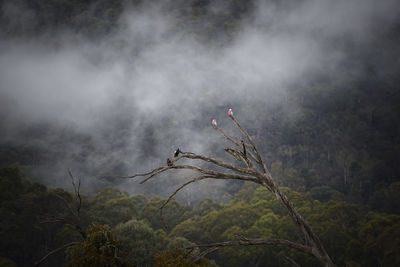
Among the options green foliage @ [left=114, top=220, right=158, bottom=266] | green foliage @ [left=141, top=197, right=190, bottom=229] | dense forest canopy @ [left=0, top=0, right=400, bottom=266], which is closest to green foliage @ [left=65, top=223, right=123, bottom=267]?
dense forest canopy @ [left=0, top=0, right=400, bottom=266]

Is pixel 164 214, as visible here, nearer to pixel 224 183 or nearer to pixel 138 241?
pixel 138 241

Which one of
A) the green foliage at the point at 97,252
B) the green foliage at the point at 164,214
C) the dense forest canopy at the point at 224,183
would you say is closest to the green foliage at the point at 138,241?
the dense forest canopy at the point at 224,183

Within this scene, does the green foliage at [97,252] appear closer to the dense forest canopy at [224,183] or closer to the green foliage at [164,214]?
the dense forest canopy at [224,183]

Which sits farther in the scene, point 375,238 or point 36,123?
point 36,123

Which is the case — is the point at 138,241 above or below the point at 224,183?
below

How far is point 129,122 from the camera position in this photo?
19112 centimetres

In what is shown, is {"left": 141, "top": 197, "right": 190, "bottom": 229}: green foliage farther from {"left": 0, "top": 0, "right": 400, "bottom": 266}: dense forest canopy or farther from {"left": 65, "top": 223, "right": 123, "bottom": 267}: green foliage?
{"left": 65, "top": 223, "right": 123, "bottom": 267}: green foliage

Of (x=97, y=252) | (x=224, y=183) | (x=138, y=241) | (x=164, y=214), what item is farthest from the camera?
(x=224, y=183)

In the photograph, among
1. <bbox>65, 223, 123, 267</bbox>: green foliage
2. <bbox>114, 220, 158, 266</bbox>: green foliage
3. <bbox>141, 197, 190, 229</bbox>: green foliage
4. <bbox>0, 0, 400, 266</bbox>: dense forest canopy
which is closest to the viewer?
<bbox>65, 223, 123, 267</bbox>: green foliage

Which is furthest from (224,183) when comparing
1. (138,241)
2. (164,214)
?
(138,241)

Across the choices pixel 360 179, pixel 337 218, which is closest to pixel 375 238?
pixel 337 218

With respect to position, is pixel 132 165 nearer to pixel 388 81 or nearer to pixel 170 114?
pixel 170 114

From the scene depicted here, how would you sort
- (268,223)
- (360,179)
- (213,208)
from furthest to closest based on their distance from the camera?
(360,179)
(213,208)
(268,223)

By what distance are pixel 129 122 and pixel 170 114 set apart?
110 feet
